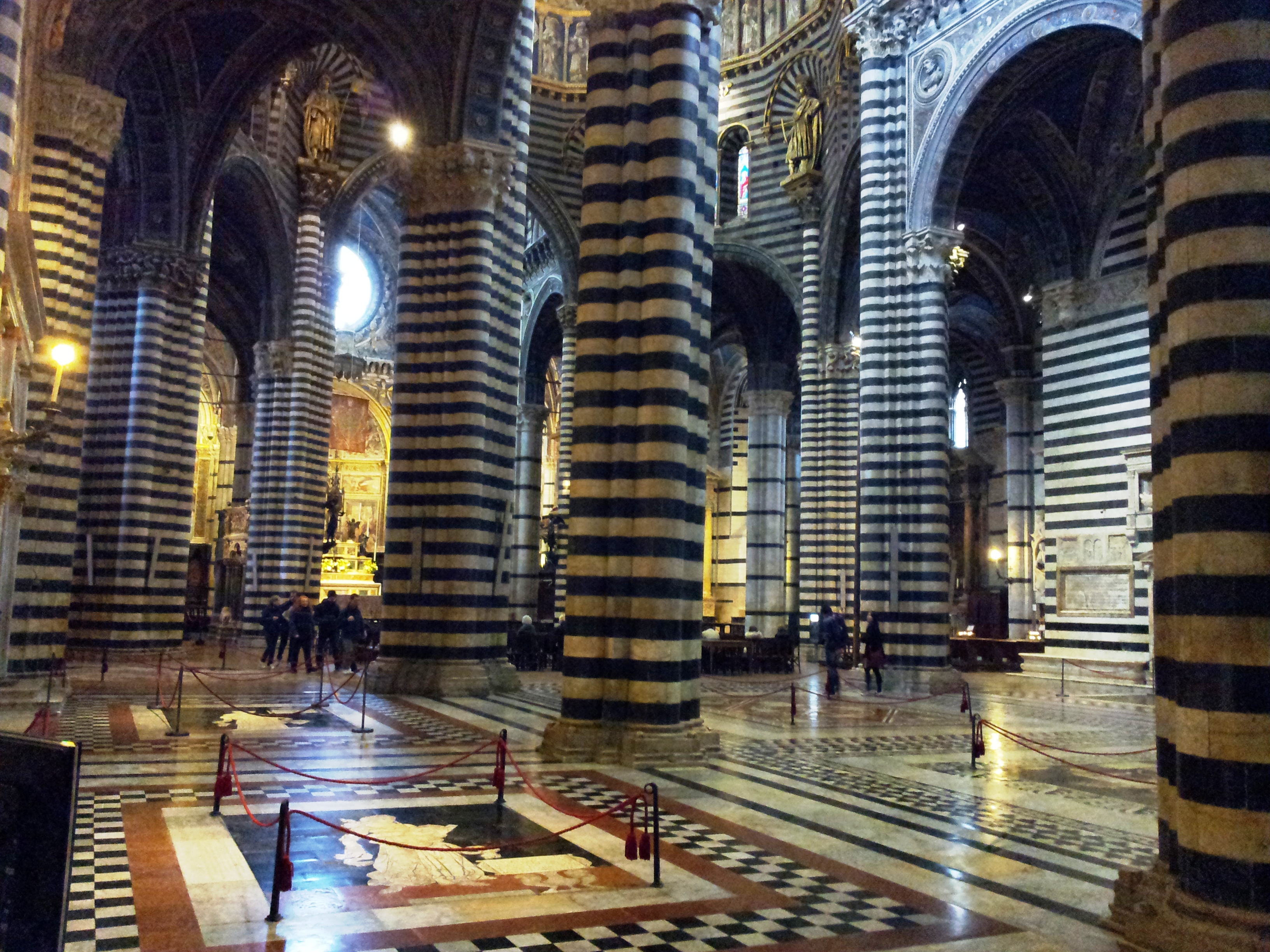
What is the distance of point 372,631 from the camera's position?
25.0 m

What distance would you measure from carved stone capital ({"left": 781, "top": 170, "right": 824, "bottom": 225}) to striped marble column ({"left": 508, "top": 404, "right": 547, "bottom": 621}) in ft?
43.9

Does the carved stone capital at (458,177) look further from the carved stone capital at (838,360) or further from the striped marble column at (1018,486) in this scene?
the striped marble column at (1018,486)

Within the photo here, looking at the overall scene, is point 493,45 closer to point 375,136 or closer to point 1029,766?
point 1029,766

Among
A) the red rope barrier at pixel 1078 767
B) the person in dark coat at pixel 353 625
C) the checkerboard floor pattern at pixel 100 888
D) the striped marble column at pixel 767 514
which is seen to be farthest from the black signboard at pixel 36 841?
the striped marble column at pixel 767 514

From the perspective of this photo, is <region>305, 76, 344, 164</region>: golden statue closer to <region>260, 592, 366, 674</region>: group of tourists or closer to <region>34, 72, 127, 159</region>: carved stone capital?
<region>34, 72, 127, 159</region>: carved stone capital

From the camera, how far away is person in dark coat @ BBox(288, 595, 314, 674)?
68.6 ft

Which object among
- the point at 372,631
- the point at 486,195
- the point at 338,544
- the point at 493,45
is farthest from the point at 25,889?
the point at 338,544

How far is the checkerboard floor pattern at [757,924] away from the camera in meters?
5.15

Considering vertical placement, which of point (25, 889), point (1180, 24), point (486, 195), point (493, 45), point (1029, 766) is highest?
point (493, 45)

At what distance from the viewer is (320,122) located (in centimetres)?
3188

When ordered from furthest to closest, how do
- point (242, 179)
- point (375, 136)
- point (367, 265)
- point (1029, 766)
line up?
1. point (367, 265)
2. point (375, 136)
3. point (242, 179)
4. point (1029, 766)

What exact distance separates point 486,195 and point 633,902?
14.1 m

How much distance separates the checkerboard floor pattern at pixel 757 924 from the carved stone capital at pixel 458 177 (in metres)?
13.3

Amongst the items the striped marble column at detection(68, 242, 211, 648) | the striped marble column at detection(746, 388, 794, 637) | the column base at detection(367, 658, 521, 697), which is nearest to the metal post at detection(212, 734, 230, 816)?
the column base at detection(367, 658, 521, 697)
